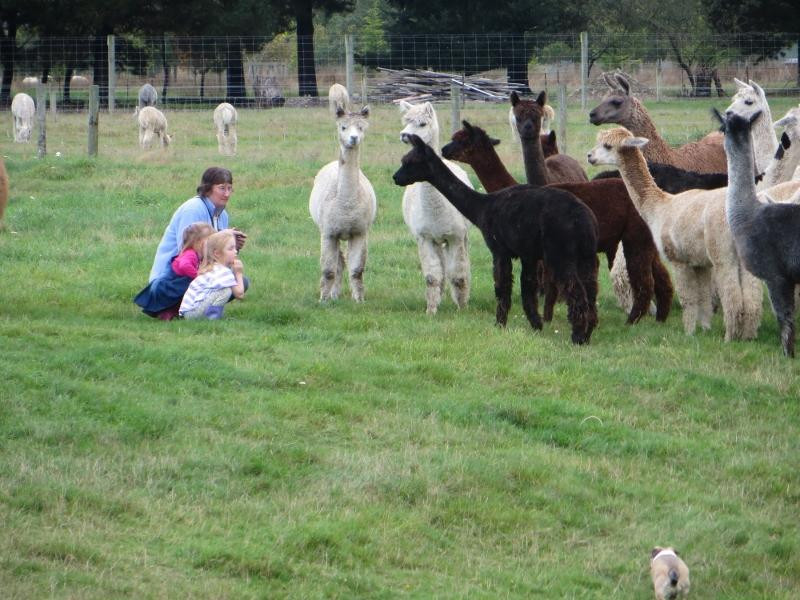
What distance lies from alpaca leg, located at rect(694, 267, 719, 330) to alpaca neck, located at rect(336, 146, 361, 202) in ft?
8.68

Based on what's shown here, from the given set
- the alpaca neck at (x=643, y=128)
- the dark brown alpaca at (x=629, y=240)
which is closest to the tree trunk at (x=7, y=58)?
the alpaca neck at (x=643, y=128)

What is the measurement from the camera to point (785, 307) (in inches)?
320

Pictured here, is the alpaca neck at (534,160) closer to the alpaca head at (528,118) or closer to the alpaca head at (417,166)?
the alpaca head at (528,118)

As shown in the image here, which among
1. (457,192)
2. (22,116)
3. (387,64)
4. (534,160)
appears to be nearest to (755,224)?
(457,192)

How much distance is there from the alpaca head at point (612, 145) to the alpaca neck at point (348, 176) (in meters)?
1.79

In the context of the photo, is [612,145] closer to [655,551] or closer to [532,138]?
[532,138]

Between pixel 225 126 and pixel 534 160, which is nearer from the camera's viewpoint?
pixel 534 160

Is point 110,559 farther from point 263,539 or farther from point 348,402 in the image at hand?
point 348,402

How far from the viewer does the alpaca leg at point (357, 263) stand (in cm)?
993

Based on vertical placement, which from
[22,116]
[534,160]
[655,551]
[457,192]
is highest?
[22,116]

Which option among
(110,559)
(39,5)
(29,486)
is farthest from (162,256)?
(39,5)

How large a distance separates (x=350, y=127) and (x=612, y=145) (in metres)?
2.03

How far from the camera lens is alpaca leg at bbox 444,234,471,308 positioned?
32.2ft

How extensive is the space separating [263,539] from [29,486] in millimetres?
1041
